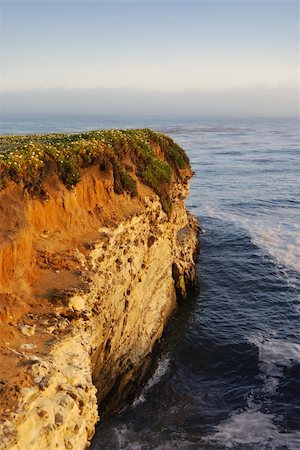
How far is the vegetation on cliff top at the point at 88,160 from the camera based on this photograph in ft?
45.6

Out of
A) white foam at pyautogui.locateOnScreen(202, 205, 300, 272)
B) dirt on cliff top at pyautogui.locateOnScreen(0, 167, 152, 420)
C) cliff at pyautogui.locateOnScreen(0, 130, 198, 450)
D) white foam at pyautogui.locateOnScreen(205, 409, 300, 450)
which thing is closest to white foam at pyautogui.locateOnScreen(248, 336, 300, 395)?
white foam at pyautogui.locateOnScreen(205, 409, 300, 450)

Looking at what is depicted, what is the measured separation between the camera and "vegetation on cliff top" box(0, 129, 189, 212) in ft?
45.6

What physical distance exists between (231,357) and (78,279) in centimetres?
939

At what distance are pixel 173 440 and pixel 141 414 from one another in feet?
5.76

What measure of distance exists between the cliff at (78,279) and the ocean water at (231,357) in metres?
1.19

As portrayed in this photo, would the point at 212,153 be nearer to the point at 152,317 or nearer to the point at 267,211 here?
the point at 267,211

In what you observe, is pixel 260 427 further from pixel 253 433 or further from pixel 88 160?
pixel 88 160

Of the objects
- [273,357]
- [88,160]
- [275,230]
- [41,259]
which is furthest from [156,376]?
[275,230]

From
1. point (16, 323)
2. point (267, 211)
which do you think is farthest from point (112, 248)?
point (267, 211)

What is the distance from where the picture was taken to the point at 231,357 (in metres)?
18.7

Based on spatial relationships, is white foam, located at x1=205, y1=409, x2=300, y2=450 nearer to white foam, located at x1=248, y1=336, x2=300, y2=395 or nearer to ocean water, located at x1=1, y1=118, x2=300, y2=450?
ocean water, located at x1=1, y1=118, x2=300, y2=450

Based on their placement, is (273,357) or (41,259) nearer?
(41,259)

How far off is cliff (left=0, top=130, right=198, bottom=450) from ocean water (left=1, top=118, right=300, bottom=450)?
1.19 metres

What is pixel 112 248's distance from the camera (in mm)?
14789
